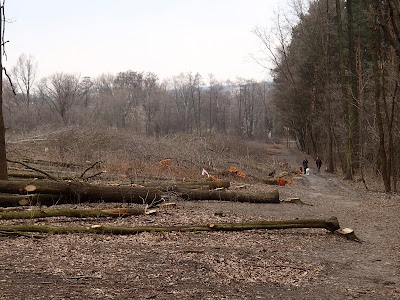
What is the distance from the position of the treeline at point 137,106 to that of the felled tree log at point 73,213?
47.3 metres

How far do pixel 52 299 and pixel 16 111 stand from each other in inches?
2299

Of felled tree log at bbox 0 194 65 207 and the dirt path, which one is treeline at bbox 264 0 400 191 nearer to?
the dirt path

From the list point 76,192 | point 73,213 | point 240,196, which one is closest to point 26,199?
point 76,192

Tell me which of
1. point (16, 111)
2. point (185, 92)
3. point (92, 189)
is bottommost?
point (92, 189)

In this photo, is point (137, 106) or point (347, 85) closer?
point (347, 85)

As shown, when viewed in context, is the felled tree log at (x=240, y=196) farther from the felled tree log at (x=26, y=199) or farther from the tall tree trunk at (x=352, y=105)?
the tall tree trunk at (x=352, y=105)

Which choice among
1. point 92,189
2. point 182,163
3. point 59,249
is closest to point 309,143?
point 182,163

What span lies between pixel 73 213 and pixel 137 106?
77219 millimetres

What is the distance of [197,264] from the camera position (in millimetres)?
6262

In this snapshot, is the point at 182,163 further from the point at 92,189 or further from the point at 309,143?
the point at 309,143

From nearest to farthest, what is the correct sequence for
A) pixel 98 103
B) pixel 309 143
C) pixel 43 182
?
1. pixel 43 182
2. pixel 309 143
3. pixel 98 103

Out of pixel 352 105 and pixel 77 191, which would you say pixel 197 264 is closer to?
pixel 77 191

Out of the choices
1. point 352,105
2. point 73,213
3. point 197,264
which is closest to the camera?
point 197,264

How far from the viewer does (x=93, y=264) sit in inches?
233
